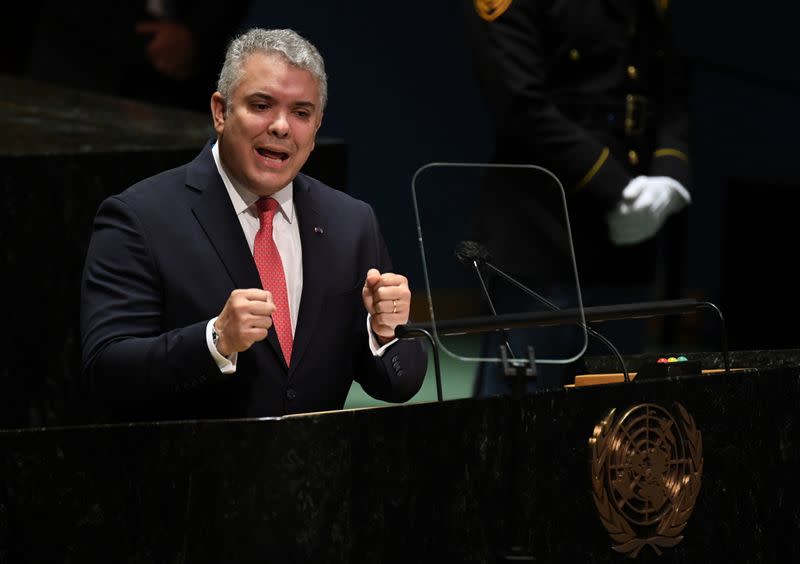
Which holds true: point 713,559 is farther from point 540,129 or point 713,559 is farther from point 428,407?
point 540,129

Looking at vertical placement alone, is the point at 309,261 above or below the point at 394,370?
above

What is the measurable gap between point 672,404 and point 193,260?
2.65 feet

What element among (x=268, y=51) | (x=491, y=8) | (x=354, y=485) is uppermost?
(x=491, y=8)

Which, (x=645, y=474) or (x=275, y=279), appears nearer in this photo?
(x=645, y=474)

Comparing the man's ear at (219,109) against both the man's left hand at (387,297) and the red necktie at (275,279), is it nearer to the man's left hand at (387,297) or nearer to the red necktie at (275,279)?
the red necktie at (275,279)

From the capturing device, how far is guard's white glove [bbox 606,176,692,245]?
378 cm

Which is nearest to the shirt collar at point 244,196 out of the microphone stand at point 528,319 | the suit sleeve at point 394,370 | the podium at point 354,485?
the suit sleeve at point 394,370

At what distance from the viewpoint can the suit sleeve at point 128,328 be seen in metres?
2.52

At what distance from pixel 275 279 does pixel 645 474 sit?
0.72m

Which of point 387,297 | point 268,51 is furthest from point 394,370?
point 268,51

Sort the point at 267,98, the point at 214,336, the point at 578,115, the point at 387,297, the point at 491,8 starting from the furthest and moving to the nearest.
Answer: the point at 578,115 → the point at 491,8 → the point at 267,98 → the point at 387,297 → the point at 214,336

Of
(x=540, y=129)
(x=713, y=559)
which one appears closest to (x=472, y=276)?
(x=713, y=559)

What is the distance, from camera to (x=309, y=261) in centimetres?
279

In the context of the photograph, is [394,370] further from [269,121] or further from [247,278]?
[269,121]
